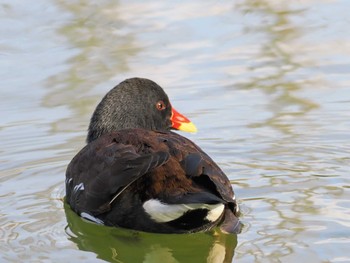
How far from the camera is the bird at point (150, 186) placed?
7.30m

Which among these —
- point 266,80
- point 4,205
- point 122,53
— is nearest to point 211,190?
point 4,205

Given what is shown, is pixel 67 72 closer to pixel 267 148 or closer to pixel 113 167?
pixel 267 148

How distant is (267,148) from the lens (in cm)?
912

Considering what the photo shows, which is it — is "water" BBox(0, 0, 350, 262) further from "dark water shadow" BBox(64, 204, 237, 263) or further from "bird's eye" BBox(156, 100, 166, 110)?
"bird's eye" BBox(156, 100, 166, 110)

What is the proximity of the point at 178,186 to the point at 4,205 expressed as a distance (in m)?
1.53

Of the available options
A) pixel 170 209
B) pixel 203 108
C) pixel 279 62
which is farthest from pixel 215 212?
pixel 279 62

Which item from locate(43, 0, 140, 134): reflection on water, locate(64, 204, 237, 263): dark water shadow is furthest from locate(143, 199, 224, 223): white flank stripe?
locate(43, 0, 140, 134): reflection on water

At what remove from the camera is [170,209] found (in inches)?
286

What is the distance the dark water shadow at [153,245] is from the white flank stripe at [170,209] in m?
0.23

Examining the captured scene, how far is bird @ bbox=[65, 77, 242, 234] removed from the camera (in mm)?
7297

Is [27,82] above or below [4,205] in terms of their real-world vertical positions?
above

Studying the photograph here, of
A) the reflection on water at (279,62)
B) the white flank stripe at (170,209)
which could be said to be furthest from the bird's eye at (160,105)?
the white flank stripe at (170,209)

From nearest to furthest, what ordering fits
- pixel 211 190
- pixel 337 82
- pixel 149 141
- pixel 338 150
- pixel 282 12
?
1. pixel 211 190
2. pixel 149 141
3. pixel 338 150
4. pixel 337 82
5. pixel 282 12

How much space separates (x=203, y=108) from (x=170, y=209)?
2.85 metres
